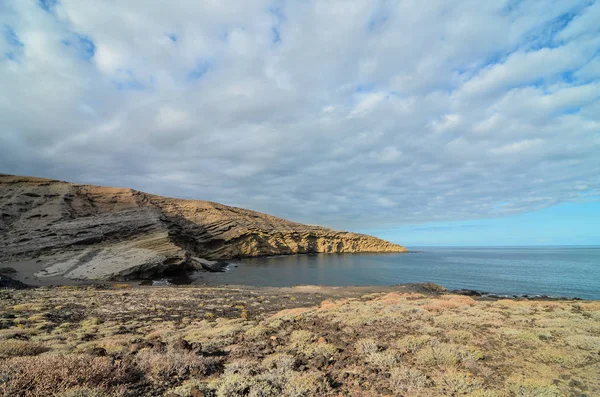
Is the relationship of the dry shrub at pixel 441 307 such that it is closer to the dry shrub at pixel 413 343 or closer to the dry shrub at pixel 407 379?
the dry shrub at pixel 413 343

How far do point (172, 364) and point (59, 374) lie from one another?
2143 mm

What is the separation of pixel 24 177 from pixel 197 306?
71.0m

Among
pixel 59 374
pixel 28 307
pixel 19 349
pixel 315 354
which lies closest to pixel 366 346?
pixel 315 354

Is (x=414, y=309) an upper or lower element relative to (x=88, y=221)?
lower

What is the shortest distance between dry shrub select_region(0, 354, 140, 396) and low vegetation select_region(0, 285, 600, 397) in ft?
0.08

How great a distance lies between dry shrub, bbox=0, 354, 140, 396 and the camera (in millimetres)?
5172

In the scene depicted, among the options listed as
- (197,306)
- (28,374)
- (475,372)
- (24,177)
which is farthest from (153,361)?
(24,177)

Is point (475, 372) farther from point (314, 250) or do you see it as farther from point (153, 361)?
point (314, 250)

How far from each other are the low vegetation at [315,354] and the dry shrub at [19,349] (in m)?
0.02

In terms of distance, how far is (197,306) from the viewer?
17.7 metres

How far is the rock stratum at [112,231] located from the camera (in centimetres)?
3969

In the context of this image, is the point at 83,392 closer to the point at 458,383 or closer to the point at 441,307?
the point at 458,383

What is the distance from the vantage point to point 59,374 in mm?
5578

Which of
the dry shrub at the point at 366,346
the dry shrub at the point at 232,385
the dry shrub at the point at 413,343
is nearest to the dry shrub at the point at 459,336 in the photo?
the dry shrub at the point at 413,343
